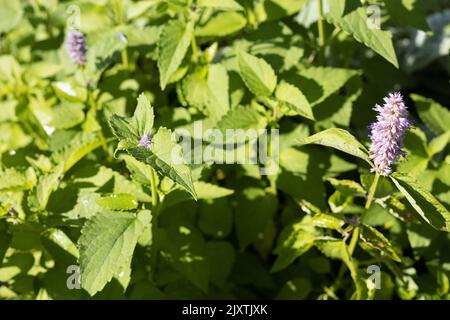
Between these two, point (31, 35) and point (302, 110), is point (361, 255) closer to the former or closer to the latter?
point (302, 110)

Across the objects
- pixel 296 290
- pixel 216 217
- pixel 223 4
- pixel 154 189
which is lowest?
pixel 296 290

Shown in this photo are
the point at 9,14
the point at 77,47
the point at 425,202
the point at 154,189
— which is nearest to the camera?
the point at 425,202

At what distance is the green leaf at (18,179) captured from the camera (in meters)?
1.93

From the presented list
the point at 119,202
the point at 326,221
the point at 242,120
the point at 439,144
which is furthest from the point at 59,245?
the point at 439,144

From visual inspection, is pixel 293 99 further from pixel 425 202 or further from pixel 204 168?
pixel 425 202

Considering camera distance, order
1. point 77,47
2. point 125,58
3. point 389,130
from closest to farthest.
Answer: point 389,130 < point 77,47 < point 125,58

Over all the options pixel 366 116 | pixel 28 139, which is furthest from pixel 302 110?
pixel 28 139

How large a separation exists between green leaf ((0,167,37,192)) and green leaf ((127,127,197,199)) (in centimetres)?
57

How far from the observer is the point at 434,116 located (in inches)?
89.3

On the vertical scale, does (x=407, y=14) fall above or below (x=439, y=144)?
above

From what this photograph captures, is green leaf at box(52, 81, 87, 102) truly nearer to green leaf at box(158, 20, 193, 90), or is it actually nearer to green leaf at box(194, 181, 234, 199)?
green leaf at box(158, 20, 193, 90)

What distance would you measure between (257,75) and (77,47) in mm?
663

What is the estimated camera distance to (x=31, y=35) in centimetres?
284

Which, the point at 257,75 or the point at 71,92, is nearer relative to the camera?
the point at 257,75
